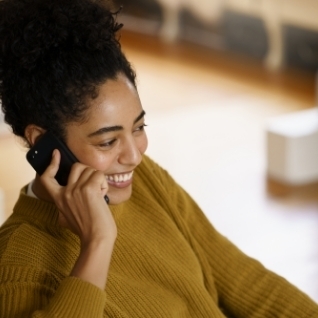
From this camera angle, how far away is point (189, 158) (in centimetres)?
529

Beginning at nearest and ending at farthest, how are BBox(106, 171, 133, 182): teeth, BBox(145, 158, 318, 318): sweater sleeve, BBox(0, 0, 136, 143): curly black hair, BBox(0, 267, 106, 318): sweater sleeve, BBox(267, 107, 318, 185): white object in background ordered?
1. BBox(0, 267, 106, 318): sweater sleeve
2. BBox(0, 0, 136, 143): curly black hair
3. BBox(106, 171, 133, 182): teeth
4. BBox(145, 158, 318, 318): sweater sleeve
5. BBox(267, 107, 318, 185): white object in background

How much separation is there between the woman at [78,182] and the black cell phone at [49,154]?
17mm

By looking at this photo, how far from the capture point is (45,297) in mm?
1788

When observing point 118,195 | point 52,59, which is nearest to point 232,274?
point 118,195

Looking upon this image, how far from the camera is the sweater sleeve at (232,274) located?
2166 mm

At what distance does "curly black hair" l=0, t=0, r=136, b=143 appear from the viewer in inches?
71.6

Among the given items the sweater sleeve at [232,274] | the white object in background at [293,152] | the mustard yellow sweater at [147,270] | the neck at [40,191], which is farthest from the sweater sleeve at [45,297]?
the white object in background at [293,152]

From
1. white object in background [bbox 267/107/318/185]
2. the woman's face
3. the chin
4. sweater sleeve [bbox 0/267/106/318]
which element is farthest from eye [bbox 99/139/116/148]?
white object in background [bbox 267/107/318/185]

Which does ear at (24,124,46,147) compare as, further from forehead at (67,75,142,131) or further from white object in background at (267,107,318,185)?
white object in background at (267,107,318,185)

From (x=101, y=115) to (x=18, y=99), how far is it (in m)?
0.17

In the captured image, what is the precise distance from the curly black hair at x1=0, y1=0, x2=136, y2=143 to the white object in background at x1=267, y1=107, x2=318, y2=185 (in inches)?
124

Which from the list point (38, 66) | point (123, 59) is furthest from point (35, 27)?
point (123, 59)

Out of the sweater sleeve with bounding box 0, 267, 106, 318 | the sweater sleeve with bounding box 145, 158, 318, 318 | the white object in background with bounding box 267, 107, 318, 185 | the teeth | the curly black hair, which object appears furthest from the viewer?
the white object in background with bounding box 267, 107, 318, 185

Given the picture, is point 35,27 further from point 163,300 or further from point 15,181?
point 15,181
